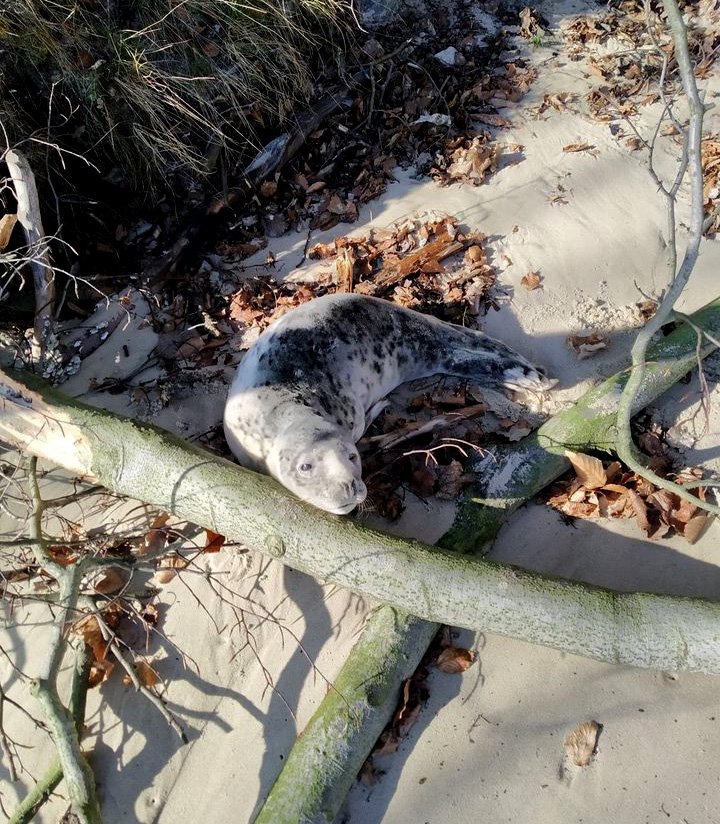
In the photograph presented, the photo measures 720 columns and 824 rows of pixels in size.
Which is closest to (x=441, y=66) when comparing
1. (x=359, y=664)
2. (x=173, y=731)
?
(x=359, y=664)

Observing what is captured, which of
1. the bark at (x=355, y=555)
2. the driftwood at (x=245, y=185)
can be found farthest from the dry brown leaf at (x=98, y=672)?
the driftwood at (x=245, y=185)

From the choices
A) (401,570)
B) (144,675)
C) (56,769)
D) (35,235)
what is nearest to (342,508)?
(401,570)

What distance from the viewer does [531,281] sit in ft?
11.9

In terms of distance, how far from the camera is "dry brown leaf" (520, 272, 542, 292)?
3637mm

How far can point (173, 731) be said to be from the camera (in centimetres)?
264

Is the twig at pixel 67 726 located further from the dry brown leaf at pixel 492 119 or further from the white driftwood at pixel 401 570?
the dry brown leaf at pixel 492 119

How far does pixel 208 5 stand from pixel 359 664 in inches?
153

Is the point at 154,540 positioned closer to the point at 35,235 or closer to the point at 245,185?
the point at 35,235

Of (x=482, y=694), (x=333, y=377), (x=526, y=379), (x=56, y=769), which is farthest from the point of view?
(x=526, y=379)

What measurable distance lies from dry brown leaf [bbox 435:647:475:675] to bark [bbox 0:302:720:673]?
0.32 meters

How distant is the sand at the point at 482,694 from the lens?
2.33 meters

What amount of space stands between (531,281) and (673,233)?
4.91ft

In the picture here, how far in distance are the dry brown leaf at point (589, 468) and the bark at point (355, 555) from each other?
65cm

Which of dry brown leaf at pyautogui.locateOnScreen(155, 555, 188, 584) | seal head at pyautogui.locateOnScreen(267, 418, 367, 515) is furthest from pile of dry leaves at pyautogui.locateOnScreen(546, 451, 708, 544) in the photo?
dry brown leaf at pyautogui.locateOnScreen(155, 555, 188, 584)
